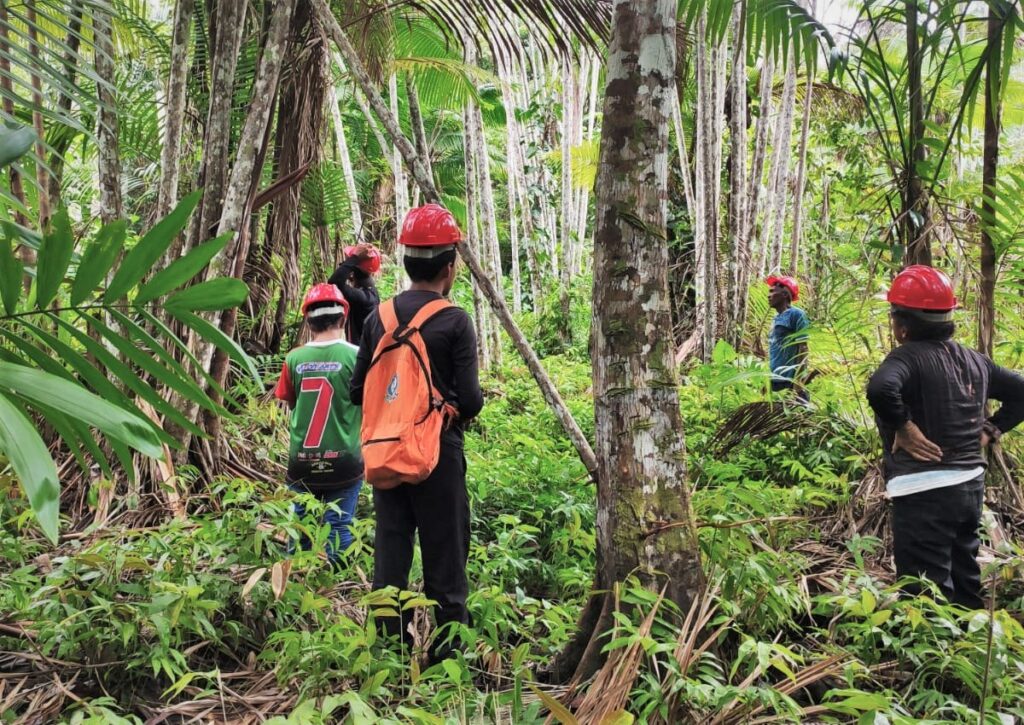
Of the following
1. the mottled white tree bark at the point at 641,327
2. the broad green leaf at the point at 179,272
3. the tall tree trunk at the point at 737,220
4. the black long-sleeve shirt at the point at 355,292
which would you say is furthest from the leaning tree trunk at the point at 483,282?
the tall tree trunk at the point at 737,220

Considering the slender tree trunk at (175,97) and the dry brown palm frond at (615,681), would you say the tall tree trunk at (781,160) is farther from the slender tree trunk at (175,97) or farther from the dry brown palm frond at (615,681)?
the dry brown palm frond at (615,681)

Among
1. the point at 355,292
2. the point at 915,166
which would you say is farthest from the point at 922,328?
the point at 355,292

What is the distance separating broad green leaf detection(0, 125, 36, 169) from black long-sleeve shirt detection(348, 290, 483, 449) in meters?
1.89

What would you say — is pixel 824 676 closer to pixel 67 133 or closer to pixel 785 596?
pixel 785 596

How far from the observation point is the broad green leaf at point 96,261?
3.79 feet

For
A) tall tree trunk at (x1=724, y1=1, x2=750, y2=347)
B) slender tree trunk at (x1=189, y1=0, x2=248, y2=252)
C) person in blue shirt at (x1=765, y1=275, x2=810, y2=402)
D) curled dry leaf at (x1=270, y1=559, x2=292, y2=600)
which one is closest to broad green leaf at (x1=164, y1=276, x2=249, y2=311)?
curled dry leaf at (x1=270, y1=559, x2=292, y2=600)

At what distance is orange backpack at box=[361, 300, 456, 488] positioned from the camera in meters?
2.79

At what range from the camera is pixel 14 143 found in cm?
104

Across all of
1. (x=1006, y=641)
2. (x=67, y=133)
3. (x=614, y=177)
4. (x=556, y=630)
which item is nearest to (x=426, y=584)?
(x=556, y=630)

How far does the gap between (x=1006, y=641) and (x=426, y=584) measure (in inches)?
77.6

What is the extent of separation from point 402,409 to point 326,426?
3.92 ft

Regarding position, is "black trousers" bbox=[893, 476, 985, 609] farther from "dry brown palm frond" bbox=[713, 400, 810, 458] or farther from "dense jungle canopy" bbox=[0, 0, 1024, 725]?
"dry brown palm frond" bbox=[713, 400, 810, 458]

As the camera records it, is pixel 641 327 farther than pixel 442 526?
No

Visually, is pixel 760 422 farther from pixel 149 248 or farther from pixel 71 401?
pixel 71 401
